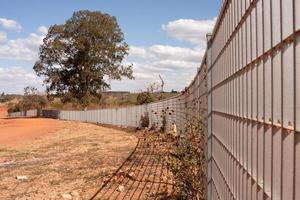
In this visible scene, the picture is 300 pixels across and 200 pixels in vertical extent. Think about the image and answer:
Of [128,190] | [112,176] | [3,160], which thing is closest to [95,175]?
[112,176]

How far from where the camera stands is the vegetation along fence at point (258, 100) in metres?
1.88

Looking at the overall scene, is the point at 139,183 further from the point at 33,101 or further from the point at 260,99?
the point at 33,101

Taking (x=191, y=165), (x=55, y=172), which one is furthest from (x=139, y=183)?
(x=191, y=165)

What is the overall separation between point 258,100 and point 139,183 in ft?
33.0

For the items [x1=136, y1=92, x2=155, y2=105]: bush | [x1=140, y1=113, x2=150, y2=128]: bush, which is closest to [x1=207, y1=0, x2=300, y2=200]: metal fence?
[x1=140, y1=113, x2=150, y2=128]: bush

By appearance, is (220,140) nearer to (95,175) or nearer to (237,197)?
(237,197)

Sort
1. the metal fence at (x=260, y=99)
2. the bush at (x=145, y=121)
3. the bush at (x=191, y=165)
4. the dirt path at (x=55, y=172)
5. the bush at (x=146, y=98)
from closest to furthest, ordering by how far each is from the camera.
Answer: the metal fence at (x=260, y=99) → the bush at (x=191, y=165) → the dirt path at (x=55, y=172) → the bush at (x=145, y=121) → the bush at (x=146, y=98)

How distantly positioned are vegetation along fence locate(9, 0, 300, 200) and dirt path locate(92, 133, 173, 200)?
20.6 feet

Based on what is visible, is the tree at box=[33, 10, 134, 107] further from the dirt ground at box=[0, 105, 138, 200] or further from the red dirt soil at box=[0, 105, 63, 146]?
the dirt ground at box=[0, 105, 138, 200]

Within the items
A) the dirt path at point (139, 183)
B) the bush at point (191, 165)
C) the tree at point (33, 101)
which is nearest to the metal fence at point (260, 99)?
the bush at point (191, 165)

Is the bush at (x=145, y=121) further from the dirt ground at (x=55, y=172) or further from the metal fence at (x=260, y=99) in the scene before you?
the metal fence at (x=260, y=99)

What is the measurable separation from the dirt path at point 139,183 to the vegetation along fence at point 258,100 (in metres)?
6.29

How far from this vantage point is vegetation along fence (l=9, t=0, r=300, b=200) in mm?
1885

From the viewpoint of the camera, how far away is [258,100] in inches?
101
